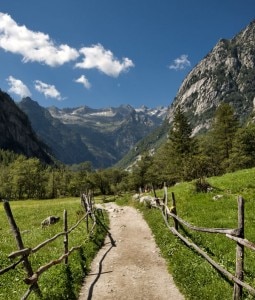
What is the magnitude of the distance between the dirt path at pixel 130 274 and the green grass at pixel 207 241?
644 millimetres

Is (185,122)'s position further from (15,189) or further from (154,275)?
(15,189)

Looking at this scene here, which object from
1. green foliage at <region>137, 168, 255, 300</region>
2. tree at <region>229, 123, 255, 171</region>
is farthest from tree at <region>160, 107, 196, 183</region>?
green foliage at <region>137, 168, 255, 300</region>

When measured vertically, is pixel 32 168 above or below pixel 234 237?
above

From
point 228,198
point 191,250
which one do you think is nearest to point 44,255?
point 191,250

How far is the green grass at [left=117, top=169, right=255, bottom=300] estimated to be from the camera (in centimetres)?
1595

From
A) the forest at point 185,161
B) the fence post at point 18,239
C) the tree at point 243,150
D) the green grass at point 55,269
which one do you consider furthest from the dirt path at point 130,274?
the tree at point 243,150

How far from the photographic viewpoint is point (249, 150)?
3962 inches

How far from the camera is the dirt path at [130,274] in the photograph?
1705cm

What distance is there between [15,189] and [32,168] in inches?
481

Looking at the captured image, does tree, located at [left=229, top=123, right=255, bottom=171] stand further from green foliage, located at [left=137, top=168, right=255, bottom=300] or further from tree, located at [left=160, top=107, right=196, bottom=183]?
green foliage, located at [left=137, top=168, right=255, bottom=300]

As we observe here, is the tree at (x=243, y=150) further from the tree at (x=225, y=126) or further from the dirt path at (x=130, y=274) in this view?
the dirt path at (x=130, y=274)

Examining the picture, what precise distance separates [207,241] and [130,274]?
513 centimetres

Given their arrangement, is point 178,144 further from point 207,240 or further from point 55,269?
point 55,269

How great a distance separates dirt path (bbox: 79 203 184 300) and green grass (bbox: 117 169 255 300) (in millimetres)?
644
